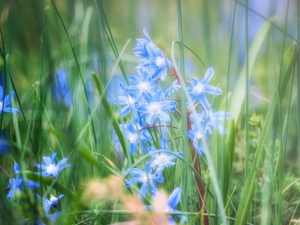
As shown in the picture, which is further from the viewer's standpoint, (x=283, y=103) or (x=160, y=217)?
(x=283, y=103)

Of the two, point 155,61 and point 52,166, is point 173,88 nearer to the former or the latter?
point 155,61

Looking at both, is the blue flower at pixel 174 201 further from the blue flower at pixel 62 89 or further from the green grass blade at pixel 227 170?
the blue flower at pixel 62 89

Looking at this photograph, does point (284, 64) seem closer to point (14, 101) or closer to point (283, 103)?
point (283, 103)

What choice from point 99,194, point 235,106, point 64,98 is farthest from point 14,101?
point 235,106

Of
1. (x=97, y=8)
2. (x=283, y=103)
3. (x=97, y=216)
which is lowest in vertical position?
(x=97, y=216)

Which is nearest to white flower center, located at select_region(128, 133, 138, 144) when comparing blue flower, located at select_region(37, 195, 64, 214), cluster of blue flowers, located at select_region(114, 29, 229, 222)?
cluster of blue flowers, located at select_region(114, 29, 229, 222)

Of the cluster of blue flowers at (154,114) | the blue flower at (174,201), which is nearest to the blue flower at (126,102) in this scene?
the cluster of blue flowers at (154,114)
